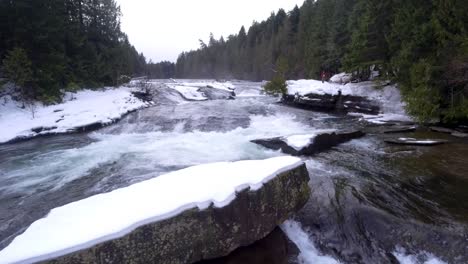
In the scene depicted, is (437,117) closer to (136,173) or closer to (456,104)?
(456,104)

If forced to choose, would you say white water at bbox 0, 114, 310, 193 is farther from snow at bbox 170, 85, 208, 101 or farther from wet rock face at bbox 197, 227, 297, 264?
snow at bbox 170, 85, 208, 101

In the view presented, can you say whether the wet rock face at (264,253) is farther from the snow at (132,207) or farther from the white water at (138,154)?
the white water at (138,154)

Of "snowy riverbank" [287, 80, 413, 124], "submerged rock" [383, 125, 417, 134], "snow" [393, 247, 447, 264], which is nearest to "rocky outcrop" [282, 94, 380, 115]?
"snowy riverbank" [287, 80, 413, 124]

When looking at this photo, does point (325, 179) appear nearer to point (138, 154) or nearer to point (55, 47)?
point (138, 154)

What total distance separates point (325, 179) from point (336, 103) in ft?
52.2

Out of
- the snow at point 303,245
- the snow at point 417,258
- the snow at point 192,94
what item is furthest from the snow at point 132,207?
the snow at point 192,94

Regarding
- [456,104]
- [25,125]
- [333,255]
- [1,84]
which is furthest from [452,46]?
[1,84]

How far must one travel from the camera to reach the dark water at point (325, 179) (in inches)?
212

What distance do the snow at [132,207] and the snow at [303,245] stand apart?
4.26ft

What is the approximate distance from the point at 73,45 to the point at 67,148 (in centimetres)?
1693

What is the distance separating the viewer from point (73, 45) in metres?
25.9

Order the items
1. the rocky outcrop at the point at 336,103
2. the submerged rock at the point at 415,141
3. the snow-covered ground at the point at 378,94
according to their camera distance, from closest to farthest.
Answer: the submerged rock at the point at 415,141 → the snow-covered ground at the point at 378,94 → the rocky outcrop at the point at 336,103

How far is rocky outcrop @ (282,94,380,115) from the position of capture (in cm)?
2050

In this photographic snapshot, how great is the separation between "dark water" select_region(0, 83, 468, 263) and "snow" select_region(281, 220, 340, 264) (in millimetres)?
53
